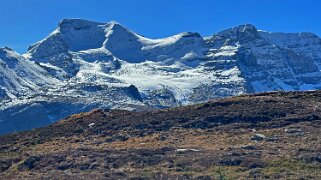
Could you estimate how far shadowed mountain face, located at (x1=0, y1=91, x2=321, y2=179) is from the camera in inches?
2327

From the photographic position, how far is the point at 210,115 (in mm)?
83438

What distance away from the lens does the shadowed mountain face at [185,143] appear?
5909 centimetres

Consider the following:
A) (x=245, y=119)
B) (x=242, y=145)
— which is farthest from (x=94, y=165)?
(x=245, y=119)

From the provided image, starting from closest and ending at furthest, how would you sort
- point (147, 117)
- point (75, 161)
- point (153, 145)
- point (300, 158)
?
point (300, 158) → point (75, 161) → point (153, 145) → point (147, 117)

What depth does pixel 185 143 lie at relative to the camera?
72250mm

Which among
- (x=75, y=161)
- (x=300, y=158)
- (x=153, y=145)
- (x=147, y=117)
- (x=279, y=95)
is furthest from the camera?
(x=279, y=95)

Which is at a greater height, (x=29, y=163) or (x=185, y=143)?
(x=185, y=143)

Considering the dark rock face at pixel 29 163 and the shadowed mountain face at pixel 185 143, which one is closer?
the shadowed mountain face at pixel 185 143

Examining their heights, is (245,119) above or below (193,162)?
above

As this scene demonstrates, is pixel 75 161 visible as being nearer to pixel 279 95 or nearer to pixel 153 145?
pixel 153 145

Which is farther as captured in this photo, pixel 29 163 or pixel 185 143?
pixel 185 143

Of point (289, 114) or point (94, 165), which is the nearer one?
point (94, 165)

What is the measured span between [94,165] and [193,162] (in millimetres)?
8960

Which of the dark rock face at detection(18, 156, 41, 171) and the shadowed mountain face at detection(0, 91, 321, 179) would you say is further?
the dark rock face at detection(18, 156, 41, 171)
